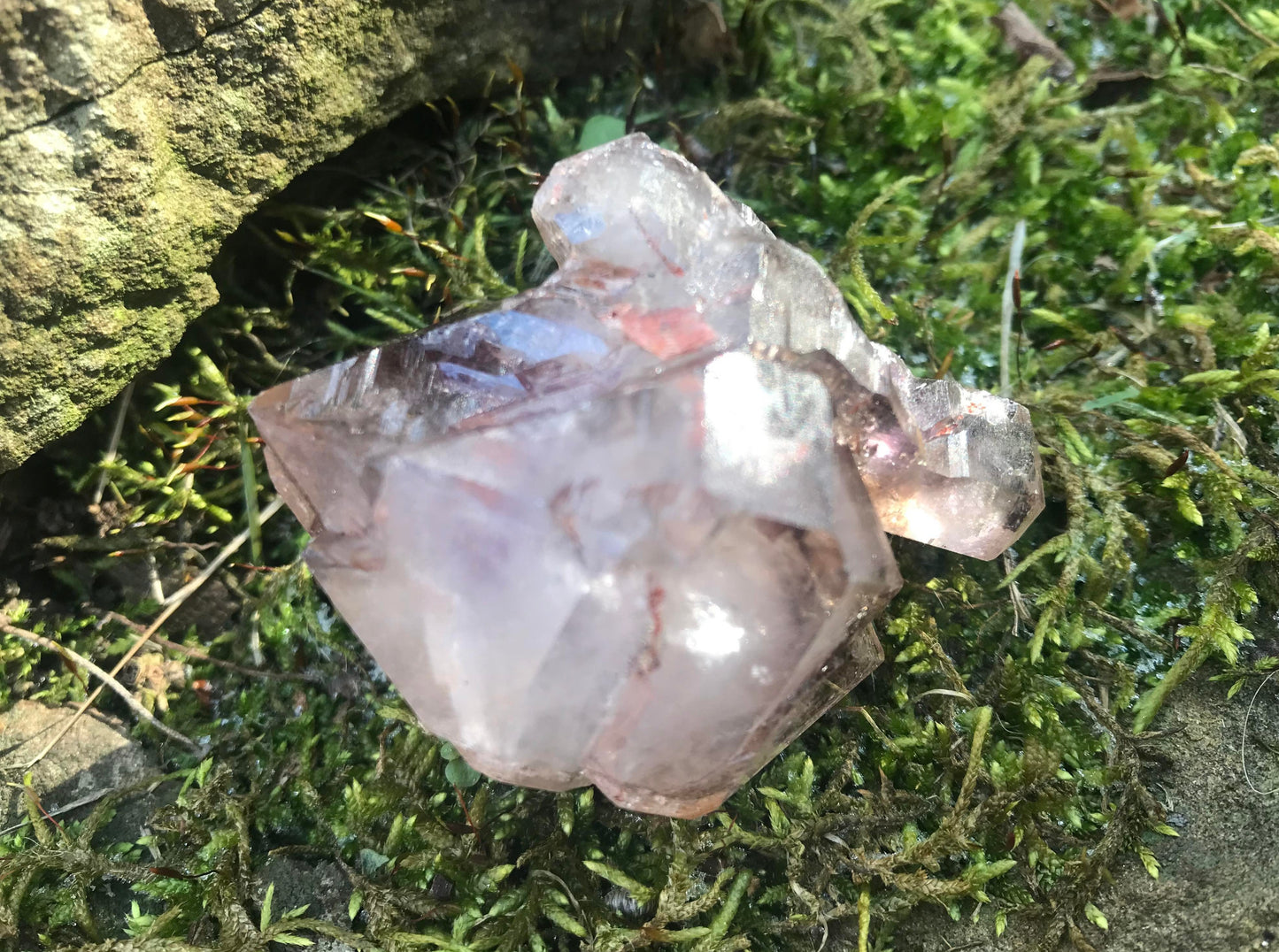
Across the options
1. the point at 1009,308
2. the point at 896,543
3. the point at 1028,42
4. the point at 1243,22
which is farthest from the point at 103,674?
the point at 1243,22

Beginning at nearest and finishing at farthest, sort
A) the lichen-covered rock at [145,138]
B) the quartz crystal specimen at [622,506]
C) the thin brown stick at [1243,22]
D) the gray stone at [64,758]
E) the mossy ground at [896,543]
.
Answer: the quartz crystal specimen at [622,506], the lichen-covered rock at [145,138], the mossy ground at [896,543], the gray stone at [64,758], the thin brown stick at [1243,22]

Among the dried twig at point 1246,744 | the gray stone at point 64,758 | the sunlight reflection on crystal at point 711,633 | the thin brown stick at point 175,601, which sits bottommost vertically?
the dried twig at point 1246,744

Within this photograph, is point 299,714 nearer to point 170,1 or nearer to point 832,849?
point 832,849

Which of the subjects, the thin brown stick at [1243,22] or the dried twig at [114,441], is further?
the thin brown stick at [1243,22]

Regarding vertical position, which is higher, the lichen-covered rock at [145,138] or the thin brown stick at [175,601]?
the lichen-covered rock at [145,138]

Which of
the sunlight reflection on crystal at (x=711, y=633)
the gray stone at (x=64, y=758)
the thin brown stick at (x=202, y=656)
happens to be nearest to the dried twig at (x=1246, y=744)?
the sunlight reflection on crystal at (x=711, y=633)

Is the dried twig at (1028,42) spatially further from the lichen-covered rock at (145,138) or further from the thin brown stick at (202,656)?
the thin brown stick at (202,656)
